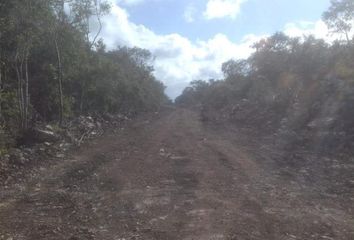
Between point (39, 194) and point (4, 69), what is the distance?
11846 millimetres

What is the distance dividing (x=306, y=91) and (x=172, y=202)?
1902 centimetres

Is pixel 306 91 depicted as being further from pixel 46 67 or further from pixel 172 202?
pixel 172 202

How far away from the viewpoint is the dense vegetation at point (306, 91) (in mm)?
17016

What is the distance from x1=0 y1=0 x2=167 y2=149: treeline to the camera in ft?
55.9

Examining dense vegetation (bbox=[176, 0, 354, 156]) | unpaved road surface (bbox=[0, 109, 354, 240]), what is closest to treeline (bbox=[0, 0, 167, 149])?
unpaved road surface (bbox=[0, 109, 354, 240])

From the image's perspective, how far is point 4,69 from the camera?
19.8m

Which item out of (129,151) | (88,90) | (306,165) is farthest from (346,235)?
(88,90)

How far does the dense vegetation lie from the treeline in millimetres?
9105

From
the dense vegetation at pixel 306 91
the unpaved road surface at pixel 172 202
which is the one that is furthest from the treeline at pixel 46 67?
the dense vegetation at pixel 306 91

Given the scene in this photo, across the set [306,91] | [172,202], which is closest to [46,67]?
[306,91]

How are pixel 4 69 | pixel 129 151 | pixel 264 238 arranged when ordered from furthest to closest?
pixel 4 69
pixel 129 151
pixel 264 238

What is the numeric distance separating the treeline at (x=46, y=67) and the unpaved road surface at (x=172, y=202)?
441 cm

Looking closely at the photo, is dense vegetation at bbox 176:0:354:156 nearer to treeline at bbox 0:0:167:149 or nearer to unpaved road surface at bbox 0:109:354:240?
unpaved road surface at bbox 0:109:354:240

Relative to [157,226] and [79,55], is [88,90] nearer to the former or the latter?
[79,55]
